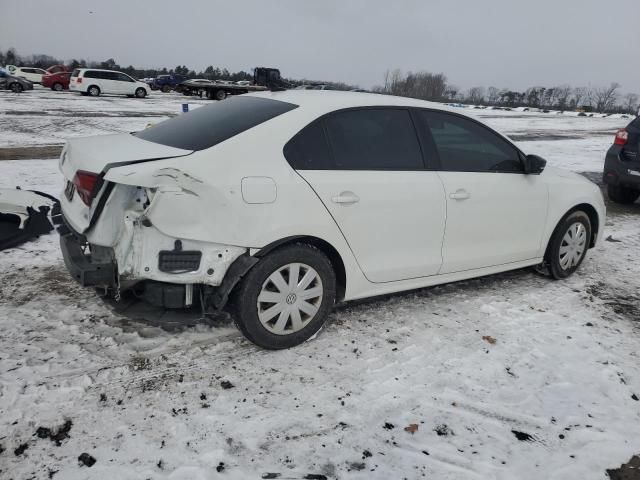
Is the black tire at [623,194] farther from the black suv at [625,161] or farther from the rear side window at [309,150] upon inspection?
the rear side window at [309,150]

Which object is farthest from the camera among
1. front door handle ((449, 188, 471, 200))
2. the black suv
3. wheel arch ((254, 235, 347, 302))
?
the black suv

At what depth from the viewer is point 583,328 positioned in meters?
3.77

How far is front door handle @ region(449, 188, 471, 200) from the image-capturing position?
12.1 ft

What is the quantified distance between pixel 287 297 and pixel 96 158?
1.42 m

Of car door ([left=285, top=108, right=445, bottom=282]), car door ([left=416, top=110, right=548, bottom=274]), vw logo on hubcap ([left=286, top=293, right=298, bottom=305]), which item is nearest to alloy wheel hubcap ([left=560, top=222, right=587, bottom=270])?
car door ([left=416, top=110, right=548, bottom=274])

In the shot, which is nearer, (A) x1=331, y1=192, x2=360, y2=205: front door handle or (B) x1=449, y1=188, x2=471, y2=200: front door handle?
(A) x1=331, y1=192, x2=360, y2=205: front door handle

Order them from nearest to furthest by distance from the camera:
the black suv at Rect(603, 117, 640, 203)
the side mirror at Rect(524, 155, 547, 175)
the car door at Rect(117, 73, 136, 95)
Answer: the side mirror at Rect(524, 155, 547, 175) → the black suv at Rect(603, 117, 640, 203) → the car door at Rect(117, 73, 136, 95)

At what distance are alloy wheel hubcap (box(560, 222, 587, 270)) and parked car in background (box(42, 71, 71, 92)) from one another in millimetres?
36588

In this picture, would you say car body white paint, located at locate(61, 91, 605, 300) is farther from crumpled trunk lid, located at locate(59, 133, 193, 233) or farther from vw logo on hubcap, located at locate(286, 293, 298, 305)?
vw logo on hubcap, located at locate(286, 293, 298, 305)

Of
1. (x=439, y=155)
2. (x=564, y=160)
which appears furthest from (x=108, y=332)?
(x=564, y=160)

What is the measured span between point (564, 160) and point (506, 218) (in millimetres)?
10163

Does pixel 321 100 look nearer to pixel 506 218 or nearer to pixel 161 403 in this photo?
pixel 506 218

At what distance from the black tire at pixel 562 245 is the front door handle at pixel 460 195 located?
52.0 inches

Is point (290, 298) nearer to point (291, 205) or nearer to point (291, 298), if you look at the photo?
point (291, 298)
